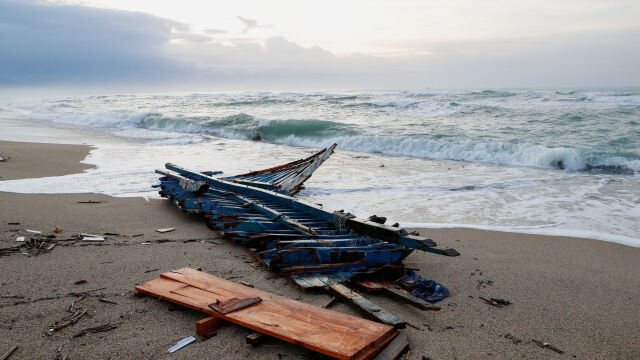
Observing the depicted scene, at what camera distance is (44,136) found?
17250 millimetres

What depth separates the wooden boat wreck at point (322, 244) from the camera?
11.4 feet

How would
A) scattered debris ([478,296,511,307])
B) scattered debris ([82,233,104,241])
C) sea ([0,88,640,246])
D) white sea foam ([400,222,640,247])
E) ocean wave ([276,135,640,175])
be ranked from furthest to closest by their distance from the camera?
ocean wave ([276,135,640,175]) < sea ([0,88,640,246]) < white sea foam ([400,222,640,247]) < scattered debris ([82,233,104,241]) < scattered debris ([478,296,511,307])

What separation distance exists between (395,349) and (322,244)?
4.66 ft

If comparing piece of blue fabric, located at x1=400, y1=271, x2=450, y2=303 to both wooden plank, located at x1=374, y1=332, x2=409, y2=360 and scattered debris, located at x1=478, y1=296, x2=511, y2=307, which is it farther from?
wooden plank, located at x1=374, y1=332, x2=409, y2=360

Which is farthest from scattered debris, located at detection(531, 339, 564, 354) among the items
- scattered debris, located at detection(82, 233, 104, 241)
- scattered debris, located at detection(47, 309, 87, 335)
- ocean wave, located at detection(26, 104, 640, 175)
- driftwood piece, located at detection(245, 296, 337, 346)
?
ocean wave, located at detection(26, 104, 640, 175)

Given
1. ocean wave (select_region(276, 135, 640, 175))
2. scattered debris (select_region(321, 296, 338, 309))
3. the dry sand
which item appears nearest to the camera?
the dry sand

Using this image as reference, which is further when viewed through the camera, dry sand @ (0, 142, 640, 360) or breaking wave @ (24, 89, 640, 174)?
breaking wave @ (24, 89, 640, 174)

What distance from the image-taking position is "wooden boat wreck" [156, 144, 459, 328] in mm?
3488

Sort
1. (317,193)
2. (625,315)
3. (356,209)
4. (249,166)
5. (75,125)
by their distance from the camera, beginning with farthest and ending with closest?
(75,125) < (249,166) < (317,193) < (356,209) < (625,315)

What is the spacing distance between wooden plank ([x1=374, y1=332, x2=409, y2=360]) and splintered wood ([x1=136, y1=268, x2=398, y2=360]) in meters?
0.03

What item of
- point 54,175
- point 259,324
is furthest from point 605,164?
point 54,175

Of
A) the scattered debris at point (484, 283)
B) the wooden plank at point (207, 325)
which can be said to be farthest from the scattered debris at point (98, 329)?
the scattered debris at point (484, 283)

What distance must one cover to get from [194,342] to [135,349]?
38 cm

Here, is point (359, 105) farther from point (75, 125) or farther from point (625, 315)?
point (625, 315)
